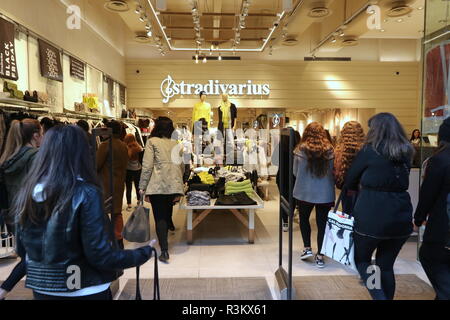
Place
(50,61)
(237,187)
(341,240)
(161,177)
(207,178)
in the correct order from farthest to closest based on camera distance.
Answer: (50,61), (207,178), (237,187), (161,177), (341,240)

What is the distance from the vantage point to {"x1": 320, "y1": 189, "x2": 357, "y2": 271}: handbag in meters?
2.52

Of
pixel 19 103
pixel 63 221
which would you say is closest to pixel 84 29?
pixel 19 103

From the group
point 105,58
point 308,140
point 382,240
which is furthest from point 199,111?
point 382,240

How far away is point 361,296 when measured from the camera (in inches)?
118

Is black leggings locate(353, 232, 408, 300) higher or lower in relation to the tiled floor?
higher

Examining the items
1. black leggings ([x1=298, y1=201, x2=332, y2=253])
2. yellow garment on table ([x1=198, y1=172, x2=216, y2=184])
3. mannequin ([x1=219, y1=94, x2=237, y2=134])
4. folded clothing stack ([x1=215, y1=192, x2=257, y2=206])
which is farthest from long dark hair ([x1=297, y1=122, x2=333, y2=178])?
mannequin ([x1=219, y1=94, x2=237, y2=134])

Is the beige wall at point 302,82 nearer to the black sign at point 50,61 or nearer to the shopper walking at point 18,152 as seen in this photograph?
the black sign at point 50,61

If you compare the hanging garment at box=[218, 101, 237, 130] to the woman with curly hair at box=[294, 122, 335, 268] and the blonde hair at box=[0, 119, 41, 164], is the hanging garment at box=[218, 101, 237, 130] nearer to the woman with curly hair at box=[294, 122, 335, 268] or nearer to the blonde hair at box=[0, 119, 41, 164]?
the woman with curly hair at box=[294, 122, 335, 268]

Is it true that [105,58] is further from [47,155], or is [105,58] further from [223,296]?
[47,155]

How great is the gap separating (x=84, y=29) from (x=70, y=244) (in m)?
7.31

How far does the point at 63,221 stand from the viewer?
1.35m

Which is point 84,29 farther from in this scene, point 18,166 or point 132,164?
point 18,166

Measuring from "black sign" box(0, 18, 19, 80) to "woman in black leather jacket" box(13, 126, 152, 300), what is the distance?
3.77 m

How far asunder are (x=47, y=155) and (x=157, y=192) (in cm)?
239
